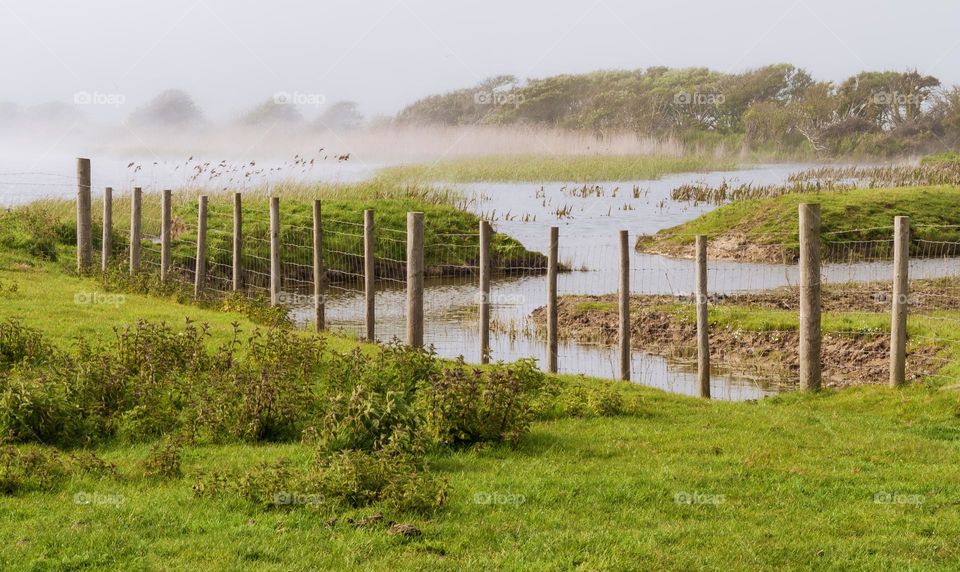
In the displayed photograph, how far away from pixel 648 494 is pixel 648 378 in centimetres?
923

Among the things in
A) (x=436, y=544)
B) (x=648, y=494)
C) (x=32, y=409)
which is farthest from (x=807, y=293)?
(x=32, y=409)

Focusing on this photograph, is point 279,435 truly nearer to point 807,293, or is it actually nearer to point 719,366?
point 807,293

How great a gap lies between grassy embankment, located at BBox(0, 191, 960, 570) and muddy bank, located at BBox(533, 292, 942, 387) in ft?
15.5

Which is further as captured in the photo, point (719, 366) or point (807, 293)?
point (719, 366)

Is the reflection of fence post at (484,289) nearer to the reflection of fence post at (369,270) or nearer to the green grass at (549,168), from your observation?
the reflection of fence post at (369,270)

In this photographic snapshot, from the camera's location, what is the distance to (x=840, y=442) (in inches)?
447

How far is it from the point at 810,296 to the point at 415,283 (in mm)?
5795
